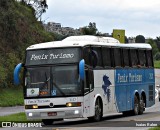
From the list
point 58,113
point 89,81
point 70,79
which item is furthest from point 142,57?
point 58,113

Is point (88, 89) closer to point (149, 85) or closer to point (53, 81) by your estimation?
point (53, 81)

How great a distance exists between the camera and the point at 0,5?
57.7m

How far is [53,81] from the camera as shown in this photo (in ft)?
78.1

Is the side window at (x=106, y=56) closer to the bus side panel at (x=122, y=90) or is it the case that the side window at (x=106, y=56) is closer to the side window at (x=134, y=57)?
the bus side panel at (x=122, y=90)

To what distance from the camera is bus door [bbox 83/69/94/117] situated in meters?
24.0

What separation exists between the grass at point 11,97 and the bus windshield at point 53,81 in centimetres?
2192

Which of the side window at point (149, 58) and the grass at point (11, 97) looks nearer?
the side window at point (149, 58)

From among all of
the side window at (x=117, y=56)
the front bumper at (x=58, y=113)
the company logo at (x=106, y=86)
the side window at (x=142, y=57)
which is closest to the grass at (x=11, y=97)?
the side window at (x=142, y=57)

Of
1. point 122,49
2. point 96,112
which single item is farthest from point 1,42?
point 96,112

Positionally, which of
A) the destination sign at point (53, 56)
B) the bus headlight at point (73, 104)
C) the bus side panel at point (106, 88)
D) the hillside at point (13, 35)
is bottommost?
the bus headlight at point (73, 104)

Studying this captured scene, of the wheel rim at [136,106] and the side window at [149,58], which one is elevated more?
the side window at [149,58]

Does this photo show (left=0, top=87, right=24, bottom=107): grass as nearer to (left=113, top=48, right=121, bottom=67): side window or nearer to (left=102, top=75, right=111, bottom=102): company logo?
(left=113, top=48, right=121, bottom=67): side window

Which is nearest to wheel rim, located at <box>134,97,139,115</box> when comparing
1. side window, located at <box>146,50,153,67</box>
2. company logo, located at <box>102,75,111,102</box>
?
side window, located at <box>146,50,153,67</box>

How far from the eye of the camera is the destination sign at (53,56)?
79.3ft
